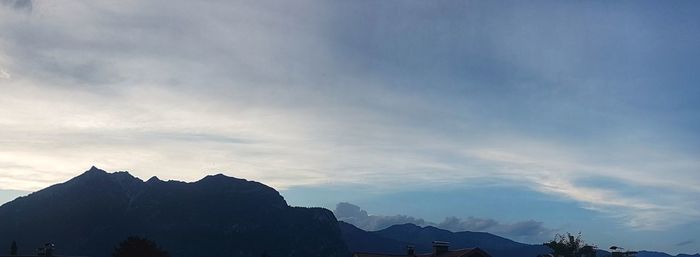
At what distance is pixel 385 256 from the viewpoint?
9206 cm

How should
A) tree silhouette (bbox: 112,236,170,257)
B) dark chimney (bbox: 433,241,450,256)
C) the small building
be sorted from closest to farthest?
tree silhouette (bbox: 112,236,170,257)
the small building
dark chimney (bbox: 433,241,450,256)

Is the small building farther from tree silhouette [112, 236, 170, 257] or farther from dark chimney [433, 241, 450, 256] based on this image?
tree silhouette [112, 236, 170, 257]

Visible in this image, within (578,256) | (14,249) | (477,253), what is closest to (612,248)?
(578,256)

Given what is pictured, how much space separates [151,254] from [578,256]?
5114cm

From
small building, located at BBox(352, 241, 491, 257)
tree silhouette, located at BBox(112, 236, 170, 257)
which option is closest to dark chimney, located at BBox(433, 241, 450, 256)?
small building, located at BBox(352, 241, 491, 257)

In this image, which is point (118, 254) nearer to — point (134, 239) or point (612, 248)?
point (134, 239)


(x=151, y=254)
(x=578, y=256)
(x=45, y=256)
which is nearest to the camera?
(x=151, y=254)

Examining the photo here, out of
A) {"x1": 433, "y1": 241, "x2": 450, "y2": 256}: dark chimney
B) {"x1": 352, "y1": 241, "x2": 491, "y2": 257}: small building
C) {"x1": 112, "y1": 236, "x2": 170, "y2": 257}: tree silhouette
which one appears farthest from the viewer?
{"x1": 433, "y1": 241, "x2": 450, "y2": 256}: dark chimney

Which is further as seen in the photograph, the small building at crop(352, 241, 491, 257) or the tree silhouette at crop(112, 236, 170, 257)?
the small building at crop(352, 241, 491, 257)

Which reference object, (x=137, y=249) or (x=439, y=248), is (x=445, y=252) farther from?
(x=137, y=249)

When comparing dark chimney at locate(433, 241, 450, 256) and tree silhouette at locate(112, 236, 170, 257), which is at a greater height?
dark chimney at locate(433, 241, 450, 256)

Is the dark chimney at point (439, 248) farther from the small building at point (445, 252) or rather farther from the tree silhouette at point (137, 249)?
the tree silhouette at point (137, 249)

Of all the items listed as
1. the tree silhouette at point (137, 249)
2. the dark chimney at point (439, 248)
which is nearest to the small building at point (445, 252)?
the dark chimney at point (439, 248)

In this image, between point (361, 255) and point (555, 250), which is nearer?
point (555, 250)
